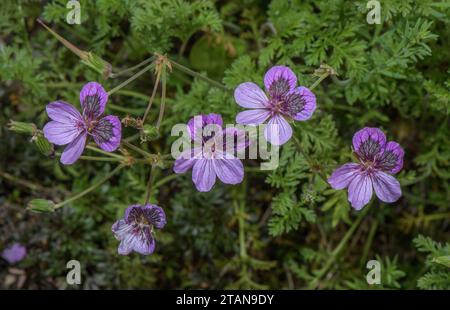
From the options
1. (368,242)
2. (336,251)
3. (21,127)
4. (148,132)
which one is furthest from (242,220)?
(21,127)

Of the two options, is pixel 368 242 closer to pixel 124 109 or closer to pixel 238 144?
pixel 238 144

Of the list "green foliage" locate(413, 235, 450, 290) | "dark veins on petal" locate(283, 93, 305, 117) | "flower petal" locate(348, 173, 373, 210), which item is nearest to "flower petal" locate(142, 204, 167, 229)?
"dark veins on petal" locate(283, 93, 305, 117)

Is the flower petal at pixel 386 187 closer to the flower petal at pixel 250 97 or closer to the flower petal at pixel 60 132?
the flower petal at pixel 250 97

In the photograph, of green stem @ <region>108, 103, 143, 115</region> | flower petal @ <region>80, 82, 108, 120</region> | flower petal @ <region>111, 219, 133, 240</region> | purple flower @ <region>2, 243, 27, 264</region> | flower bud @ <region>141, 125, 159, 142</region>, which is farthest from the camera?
purple flower @ <region>2, 243, 27, 264</region>

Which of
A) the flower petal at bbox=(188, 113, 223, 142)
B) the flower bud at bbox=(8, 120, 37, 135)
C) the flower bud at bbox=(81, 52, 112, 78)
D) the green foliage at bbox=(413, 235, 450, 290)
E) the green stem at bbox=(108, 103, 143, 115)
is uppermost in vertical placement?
the green stem at bbox=(108, 103, 143, 115)

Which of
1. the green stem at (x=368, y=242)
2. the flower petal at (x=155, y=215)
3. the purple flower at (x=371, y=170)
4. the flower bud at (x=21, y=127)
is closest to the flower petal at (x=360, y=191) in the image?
the purple flower at (x=371, y=170)

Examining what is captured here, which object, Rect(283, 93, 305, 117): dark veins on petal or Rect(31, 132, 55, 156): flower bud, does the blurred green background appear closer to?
Rect(283, 93, 305, 117): dark veins on petal
